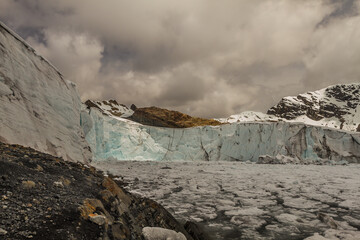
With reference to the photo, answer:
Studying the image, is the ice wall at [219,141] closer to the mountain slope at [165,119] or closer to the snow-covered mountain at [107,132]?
the snow-covered mountain at [107,132]

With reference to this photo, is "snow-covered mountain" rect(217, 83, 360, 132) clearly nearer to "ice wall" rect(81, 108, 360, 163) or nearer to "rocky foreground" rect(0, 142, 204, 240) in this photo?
"ice wall" rect(81, 108, 360, 163)

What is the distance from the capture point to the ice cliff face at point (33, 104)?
6.96 m

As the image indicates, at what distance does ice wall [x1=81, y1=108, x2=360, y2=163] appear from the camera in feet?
84.6

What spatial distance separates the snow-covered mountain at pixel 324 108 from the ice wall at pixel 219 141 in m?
138

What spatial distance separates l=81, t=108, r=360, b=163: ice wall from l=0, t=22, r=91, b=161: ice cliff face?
40.1 feet

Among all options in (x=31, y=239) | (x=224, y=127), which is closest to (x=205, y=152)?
(x=224, y=127)

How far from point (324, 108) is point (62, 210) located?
204m

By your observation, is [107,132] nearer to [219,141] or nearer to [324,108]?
[219,141]

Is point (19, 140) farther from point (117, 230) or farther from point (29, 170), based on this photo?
point (117, 230)

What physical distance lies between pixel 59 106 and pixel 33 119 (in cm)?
232

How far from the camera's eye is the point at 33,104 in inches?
328

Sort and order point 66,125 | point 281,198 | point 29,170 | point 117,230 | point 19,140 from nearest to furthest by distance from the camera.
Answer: point 117,230
point 29,170
point 281,198
point 19,140
point 66,125

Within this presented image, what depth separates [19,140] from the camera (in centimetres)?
659

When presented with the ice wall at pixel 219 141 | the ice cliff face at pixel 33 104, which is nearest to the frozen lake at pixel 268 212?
the ice cliff face at pixel 33 104
